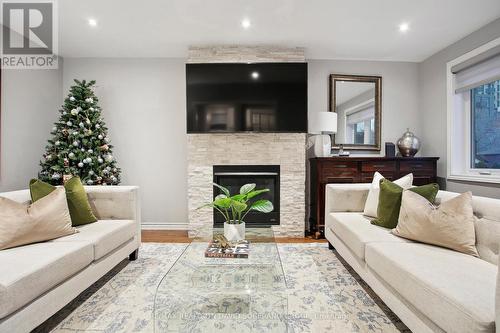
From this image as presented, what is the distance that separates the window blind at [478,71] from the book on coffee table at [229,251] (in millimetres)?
3286

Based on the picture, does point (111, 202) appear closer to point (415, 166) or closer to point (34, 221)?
point (34, 221)

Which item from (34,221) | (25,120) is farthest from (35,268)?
(25,120)

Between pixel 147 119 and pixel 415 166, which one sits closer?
pixel 415 166

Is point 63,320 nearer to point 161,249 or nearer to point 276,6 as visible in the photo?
point 161,249

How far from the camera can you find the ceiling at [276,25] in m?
2.74

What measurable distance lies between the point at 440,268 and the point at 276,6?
103 inches

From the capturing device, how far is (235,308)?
61.4 inches

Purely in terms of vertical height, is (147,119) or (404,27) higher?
(404,27)

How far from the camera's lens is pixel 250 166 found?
12.7 ft

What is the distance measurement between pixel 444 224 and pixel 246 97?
8.98 feet

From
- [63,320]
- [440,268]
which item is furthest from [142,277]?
[440,268]

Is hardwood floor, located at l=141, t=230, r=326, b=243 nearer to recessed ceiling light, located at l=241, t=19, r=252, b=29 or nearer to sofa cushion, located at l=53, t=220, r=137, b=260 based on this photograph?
sofa cushion, located at l=53, t=220, r=137, b=260

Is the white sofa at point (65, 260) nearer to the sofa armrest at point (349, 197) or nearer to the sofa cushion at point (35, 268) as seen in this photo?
the sofa cushion at point (35, 268)

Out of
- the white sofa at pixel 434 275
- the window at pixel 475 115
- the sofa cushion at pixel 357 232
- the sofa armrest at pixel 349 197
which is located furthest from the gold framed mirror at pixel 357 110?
the white sofa at pixel 434 275
